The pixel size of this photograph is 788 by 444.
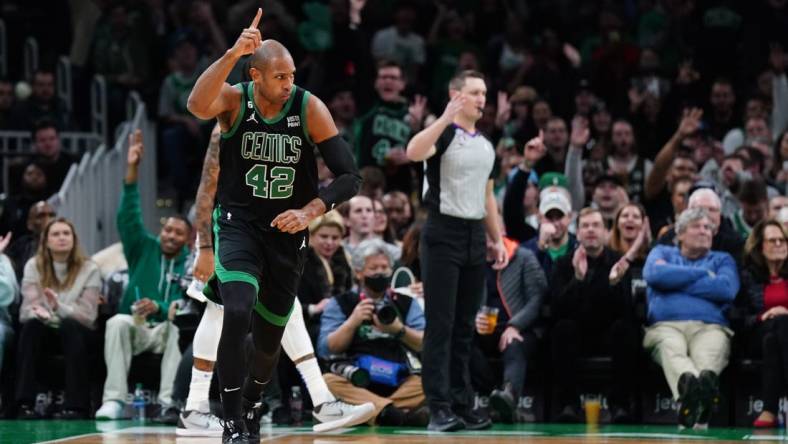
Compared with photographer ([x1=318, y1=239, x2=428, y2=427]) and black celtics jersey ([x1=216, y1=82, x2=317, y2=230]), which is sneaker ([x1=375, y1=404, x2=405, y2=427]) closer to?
photographer ([x1=318, y1=239, x2=428, y2=427])

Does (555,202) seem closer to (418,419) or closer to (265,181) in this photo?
(418,419)

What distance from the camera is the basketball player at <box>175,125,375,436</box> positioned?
9.38 metres

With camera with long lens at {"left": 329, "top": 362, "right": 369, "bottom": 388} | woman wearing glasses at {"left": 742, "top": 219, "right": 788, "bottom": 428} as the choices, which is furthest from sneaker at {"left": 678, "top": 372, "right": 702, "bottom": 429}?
camera with long lens at {"left": 329, "top": 362, "right": 369, "bottom": 388}

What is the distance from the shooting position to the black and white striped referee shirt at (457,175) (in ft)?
33.3

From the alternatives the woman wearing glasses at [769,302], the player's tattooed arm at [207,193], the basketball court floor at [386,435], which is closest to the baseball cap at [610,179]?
the woman wearing glasses at [769,302]

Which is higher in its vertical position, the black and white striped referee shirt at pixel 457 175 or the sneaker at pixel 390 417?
the black and white striped referee shirt at pixel 457 175

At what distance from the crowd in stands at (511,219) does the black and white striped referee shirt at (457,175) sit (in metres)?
0.99

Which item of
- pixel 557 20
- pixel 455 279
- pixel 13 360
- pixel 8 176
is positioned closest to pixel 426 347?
pixel 455 279

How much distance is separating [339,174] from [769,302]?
4495mm

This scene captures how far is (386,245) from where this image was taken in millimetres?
12586

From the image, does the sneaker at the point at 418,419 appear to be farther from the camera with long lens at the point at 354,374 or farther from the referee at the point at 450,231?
the referee at the point at 450,231

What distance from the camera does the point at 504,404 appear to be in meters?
11.0

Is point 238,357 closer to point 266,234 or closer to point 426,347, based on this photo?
point 266,234

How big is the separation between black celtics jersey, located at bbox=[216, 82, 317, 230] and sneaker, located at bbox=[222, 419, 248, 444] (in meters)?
1.02
